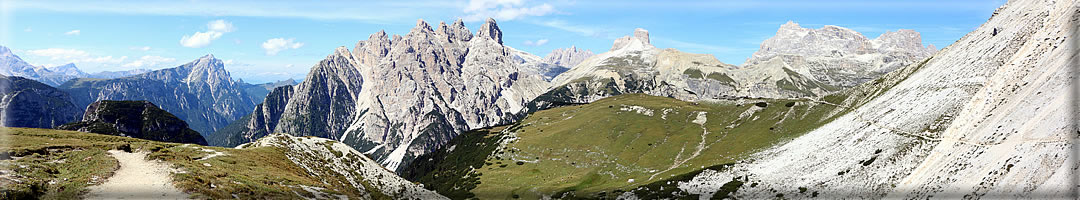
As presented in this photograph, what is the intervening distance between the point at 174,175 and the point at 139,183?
3.07 metres

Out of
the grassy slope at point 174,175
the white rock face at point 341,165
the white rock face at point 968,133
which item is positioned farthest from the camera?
the white rock face at point 341,165

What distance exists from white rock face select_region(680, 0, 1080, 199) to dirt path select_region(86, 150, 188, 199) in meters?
84.5

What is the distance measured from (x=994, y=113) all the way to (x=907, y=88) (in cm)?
4380

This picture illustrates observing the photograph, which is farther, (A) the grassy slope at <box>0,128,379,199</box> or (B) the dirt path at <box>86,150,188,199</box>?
(B) the dirt path at <box>86,150,188,199</box>

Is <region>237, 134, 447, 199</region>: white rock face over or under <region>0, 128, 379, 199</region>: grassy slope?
under

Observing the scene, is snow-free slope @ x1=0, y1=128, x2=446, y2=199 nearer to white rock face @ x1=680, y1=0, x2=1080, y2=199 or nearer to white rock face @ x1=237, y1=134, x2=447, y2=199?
white rock face @ x1=237, y1=134, x2=447, y2=199

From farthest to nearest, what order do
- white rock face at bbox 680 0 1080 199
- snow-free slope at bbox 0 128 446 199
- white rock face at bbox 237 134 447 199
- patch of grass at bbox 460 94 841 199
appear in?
patch of grass at bbox 460 94 841 199, white rock face at bbox 237 134 447 199, white rock face at bbox 680 0 1080 199, snow-free slope at bbox 0 128 446 199

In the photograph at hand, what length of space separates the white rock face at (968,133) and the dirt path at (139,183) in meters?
84.5

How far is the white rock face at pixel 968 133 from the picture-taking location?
5822cm

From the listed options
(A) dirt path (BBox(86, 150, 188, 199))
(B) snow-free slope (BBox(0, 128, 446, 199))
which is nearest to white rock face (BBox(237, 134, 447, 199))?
(B) snow-free slope (BBox(0, 128, 446, 199))

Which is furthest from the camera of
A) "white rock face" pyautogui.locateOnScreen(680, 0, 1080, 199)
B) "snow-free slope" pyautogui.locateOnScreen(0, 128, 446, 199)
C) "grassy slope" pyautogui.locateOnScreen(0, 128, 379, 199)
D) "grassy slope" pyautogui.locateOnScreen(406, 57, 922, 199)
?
"grassy slope" pyautogui.locateOnScreen(406, 57, 922, 199)

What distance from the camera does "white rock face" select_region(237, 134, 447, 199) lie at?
75688 mm

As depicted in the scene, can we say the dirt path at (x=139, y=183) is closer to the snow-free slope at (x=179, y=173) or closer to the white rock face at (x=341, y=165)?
the snow-free slope at (x=179, y=173)

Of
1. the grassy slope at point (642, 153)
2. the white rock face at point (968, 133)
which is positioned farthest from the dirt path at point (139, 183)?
the white rock face at point (968, 133)
